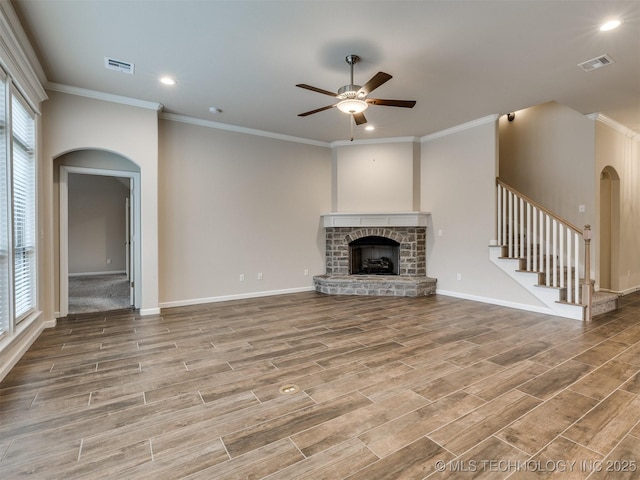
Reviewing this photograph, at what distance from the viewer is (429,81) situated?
402cm

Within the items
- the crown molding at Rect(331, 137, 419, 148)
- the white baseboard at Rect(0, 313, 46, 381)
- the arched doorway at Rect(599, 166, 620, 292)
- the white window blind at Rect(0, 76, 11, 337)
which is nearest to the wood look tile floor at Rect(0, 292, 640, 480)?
the white baseboard at Rect(0, 313, 46, 381)

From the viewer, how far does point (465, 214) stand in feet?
19.1

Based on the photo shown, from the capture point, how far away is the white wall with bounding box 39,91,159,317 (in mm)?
4098

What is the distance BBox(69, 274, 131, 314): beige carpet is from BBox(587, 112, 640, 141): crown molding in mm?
8011

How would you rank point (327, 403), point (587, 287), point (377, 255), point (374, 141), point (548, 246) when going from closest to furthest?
point (327, 403) → point (587, 287) → point (548, 246) → point (374, 141) → point (377, 255)

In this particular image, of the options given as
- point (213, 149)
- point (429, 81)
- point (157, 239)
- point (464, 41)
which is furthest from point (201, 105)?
point (464, 41)

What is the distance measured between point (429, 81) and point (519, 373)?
10.9 feet

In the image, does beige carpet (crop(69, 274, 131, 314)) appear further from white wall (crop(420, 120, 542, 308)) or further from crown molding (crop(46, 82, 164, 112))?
white wall (crop(420, 120, 542, 308))

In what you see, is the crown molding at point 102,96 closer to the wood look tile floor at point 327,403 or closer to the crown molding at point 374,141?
the wood look tile floor at point 327,403

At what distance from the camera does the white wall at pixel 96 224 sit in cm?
875

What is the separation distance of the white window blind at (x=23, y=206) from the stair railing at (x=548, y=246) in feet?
20.4

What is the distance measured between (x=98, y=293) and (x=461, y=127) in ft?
24.2

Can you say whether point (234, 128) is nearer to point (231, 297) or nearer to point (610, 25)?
point (231, 297)

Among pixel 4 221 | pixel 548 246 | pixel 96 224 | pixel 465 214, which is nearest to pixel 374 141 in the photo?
pixel 465 214
